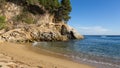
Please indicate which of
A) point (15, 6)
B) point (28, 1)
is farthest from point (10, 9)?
point (28, 1)

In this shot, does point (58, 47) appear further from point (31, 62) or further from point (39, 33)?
point (31, 62)

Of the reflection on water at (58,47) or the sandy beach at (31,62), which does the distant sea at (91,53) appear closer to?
the reflection on water at (58,47)

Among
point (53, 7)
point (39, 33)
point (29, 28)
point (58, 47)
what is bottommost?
point (58, 47)

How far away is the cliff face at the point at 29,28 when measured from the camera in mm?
48344

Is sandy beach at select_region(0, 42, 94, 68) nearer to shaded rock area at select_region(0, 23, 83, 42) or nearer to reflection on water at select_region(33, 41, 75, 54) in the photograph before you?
reflection on water at select_region(33, 41, 75, 54)

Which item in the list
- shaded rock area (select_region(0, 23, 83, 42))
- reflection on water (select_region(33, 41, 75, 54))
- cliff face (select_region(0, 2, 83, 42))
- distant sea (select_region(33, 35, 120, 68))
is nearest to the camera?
distant sea (select_region(33, 35, 120, 68))

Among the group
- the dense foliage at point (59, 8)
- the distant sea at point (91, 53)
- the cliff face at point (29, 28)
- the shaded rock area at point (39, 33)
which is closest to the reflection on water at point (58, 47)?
the distant sea at point (91, 53)

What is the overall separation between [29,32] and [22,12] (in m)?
13.8

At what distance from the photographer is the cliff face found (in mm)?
48344

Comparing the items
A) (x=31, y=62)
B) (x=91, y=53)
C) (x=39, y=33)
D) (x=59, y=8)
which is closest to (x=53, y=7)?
(x=59, y=8)

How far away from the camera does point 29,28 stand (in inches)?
2101

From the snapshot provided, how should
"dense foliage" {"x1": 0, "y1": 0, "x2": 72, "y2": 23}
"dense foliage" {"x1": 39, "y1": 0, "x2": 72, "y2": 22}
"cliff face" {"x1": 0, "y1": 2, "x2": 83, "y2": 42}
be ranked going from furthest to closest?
"dense foliage" {"x1": 39, "y1": 0, "x2": 72, "y2": 22} < "dense foliage" {"x1": 0, "y1": 0, "x2": 72, "y2": 23} < "cliff face" {"x1": 0, "y1": 2, "x2": 83, "y2": 42}

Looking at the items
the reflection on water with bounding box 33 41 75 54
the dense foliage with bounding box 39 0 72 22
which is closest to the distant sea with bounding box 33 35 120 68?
the reflection on water with bounding box 33 41 75 54

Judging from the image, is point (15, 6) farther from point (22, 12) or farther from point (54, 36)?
point (54, 36)
